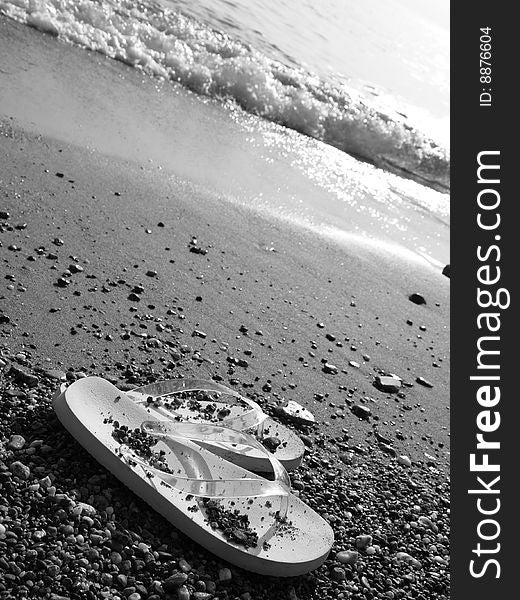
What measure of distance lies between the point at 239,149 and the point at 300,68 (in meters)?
4.16

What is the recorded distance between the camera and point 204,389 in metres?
3.26

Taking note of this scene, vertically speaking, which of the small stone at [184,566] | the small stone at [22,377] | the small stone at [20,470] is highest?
the small stone at [22,377]

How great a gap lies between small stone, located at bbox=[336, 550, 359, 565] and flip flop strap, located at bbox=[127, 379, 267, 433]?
0.66 m

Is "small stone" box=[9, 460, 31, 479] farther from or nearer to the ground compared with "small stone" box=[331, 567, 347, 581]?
farther from the ground

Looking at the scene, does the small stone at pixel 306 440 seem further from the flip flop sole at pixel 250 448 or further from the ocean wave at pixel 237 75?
the ocean wave at pixel 237 75

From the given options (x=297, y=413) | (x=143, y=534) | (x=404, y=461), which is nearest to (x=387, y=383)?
(x=404, y=461)

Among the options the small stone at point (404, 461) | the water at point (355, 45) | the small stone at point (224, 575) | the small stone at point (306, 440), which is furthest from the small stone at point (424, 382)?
the water at point (355, 45)

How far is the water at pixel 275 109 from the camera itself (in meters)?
6.44

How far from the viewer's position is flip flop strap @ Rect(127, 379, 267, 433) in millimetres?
3160

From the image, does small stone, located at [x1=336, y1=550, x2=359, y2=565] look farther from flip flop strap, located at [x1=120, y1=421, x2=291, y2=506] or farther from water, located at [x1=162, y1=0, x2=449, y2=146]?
water, located at [x1=162, y1=0, x2=449, y2=146]

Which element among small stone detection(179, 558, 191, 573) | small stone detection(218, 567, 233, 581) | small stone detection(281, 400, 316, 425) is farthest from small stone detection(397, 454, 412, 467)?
small stone detection(179, 558, 191, 573)

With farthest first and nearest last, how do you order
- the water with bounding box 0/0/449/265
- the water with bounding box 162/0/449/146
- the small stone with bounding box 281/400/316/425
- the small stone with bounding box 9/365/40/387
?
the water with bounding box 162/0/449/146 → the water with bounding box 0/0/449/265 → the small stone with bounding box 281/400/316/425 → the small stone with bounding box 9/365/40/387

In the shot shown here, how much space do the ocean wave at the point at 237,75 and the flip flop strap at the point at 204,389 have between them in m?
6.05

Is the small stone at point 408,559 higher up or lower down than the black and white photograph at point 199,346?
lower down
